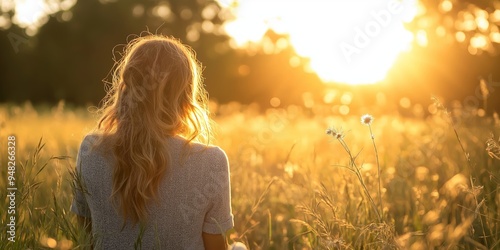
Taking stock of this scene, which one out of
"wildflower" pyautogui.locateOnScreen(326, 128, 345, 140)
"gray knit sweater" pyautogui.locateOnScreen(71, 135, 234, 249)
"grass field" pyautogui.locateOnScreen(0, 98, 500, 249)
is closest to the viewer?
"wildflower" pyautogui.locateOnScreen(326, 128, 345, 140)

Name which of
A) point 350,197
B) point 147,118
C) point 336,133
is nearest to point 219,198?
point 147,118

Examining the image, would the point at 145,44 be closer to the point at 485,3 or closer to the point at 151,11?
Answer: the point at 485,3

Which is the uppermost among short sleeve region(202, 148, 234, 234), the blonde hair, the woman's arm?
the blonde hair

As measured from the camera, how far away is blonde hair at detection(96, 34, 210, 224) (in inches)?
97.7

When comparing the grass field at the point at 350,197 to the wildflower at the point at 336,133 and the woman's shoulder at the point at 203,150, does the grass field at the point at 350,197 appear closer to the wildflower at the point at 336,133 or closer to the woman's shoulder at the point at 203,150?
the wildflower at the point at 336,133

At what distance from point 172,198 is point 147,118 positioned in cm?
37

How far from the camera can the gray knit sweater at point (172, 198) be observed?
2533 mm

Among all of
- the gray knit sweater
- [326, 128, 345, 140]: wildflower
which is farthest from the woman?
[326, 128, 345, 140]: wildflower

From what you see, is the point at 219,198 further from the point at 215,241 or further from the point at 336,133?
the point at 336,133

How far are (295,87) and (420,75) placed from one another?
1936 cm

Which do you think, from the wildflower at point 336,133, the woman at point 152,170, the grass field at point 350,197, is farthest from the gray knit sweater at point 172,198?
the wildflower at point 336,133

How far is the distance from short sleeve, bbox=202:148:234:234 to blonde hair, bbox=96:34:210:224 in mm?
187

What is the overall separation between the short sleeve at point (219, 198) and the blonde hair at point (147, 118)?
0.19 metres

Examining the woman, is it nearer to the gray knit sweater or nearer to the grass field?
the gray knit sweater
